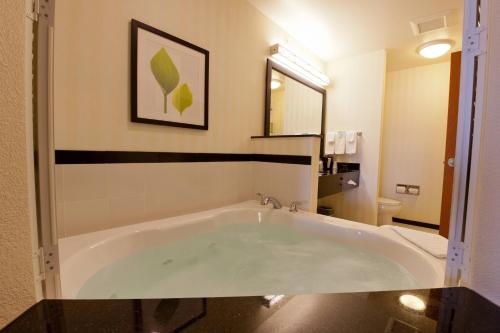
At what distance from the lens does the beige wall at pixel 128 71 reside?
1.20m

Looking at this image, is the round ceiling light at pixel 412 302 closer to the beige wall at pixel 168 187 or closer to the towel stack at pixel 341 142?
the beige wall at pixel 168 187

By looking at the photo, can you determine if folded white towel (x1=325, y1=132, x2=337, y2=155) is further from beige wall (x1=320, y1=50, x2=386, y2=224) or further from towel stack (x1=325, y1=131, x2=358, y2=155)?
beige wall (x1=320, y1=50, x2=386, y2=224)

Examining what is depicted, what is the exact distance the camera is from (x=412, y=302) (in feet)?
2.02

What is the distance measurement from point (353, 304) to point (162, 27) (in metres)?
1.79

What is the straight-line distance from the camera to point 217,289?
3.49ft

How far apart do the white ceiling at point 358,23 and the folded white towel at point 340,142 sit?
1.02m

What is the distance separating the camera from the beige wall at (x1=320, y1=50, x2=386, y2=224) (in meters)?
2.81

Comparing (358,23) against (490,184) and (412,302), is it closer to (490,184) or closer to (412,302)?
(490,184)

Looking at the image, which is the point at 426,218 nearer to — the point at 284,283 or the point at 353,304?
the point at 284,283

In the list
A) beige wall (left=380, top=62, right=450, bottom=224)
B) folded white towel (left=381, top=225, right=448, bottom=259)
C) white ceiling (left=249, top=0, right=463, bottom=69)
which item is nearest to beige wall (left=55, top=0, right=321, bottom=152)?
white ceiling (left=249, top=0, right=463, bottom=69)

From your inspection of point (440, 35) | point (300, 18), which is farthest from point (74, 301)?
point (440, 35)

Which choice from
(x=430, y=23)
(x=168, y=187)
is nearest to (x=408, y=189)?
(x=430, y=23)

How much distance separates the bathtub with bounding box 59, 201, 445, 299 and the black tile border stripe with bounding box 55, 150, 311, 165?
40 centimetres

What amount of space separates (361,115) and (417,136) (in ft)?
3.20
